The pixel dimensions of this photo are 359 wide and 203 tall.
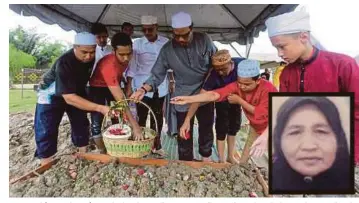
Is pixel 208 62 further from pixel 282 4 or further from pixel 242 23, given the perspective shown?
pixel 282 4

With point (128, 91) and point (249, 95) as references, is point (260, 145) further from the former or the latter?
point (128, 91)

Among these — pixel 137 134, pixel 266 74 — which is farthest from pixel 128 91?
pixel 266 74

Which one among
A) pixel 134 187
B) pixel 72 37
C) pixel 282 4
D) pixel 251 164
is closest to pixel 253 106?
pixel 251 164

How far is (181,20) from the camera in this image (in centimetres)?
351

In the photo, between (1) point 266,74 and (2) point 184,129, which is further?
(2) point 184,129

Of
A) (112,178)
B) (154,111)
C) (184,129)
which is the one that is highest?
(154,111)

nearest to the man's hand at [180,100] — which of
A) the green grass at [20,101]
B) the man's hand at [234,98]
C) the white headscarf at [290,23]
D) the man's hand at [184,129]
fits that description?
the man's hand at [184,129]

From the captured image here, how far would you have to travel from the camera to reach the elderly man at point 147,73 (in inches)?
141

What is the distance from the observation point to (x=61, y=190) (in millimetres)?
3559

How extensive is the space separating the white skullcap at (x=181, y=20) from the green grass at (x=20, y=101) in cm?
120

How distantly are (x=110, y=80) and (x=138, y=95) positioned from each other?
9.7 inches

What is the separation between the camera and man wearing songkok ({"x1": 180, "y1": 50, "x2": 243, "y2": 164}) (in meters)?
3.58

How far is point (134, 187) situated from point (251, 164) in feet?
2.98

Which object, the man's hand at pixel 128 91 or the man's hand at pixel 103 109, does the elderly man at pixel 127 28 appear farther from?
the man's hand at pixel 103 109
